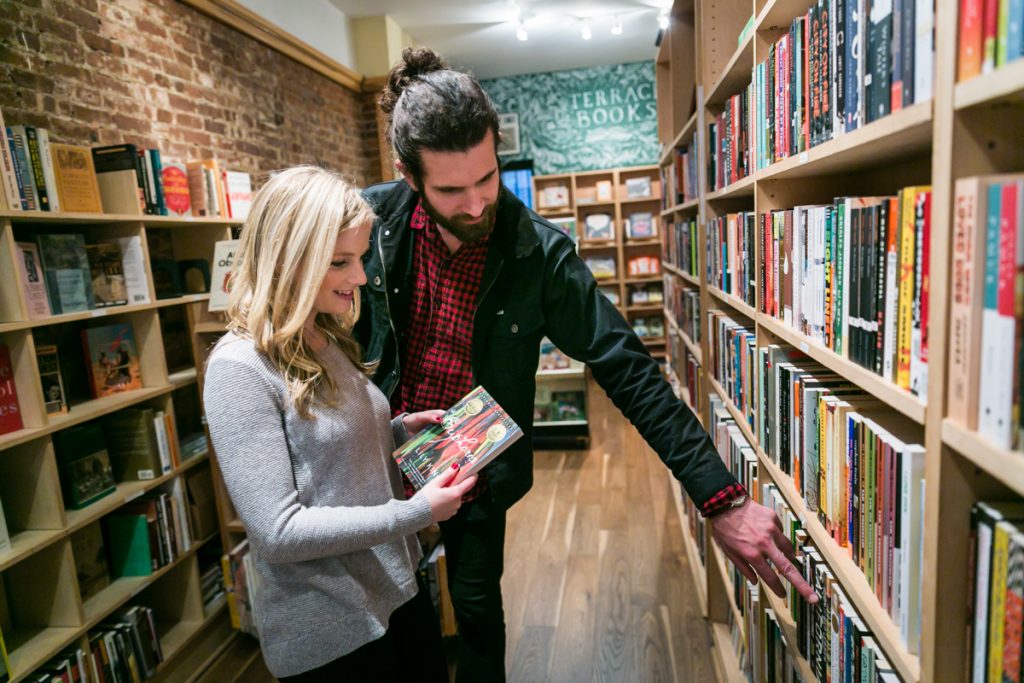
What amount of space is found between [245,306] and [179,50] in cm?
268

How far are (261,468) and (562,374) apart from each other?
3585 mm

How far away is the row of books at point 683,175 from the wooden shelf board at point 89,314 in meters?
2.23

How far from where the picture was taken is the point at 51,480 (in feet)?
6.31

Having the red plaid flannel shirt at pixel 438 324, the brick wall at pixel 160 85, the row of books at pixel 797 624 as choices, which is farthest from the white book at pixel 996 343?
the brick wall at pixel 160 85

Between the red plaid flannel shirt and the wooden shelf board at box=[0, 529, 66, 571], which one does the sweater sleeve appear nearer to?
the red plaid flannel shirt

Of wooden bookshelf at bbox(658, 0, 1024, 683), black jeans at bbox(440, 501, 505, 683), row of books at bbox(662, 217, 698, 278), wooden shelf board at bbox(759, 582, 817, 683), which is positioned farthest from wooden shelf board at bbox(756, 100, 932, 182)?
row of books at bbox(662, 217, 698, 278)

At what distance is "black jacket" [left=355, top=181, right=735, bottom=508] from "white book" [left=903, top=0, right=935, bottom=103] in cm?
79

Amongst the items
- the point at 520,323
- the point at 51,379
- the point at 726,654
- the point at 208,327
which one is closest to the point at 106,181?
the point at 208,327

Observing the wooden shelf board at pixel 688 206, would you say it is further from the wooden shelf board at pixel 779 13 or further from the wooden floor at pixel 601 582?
the wooden floor at pixel 601 582

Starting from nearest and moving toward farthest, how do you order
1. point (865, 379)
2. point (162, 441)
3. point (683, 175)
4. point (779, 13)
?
point (865, 379) → point (779, 13) → point (162, 441) → point (683, 175)

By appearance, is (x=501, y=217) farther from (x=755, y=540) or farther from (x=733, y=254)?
(x=755, y=540)

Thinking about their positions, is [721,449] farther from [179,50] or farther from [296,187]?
[179,50]

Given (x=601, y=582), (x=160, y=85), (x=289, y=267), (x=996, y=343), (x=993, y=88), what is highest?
(x=160, y=85)

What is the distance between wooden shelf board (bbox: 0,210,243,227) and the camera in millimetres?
1838
